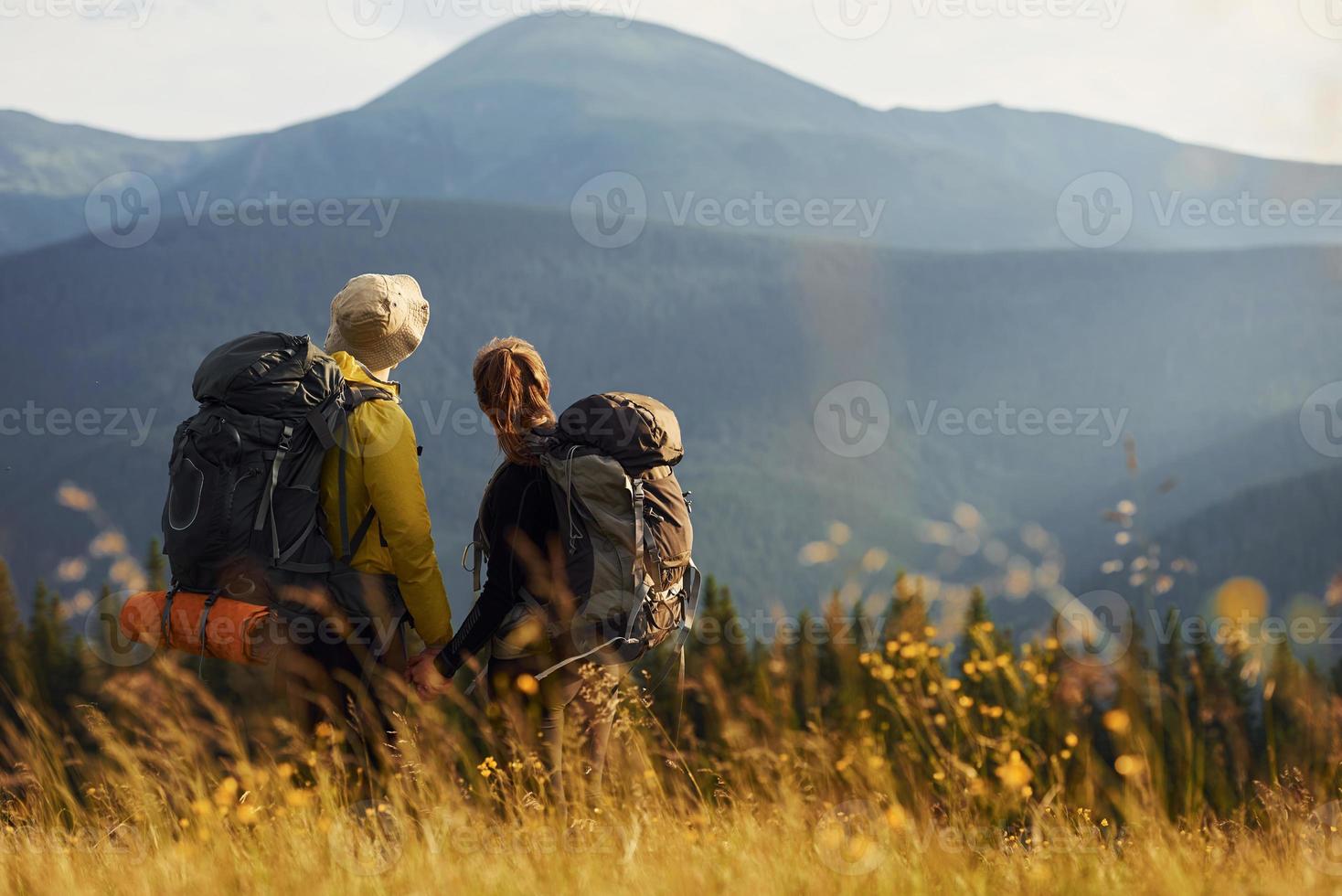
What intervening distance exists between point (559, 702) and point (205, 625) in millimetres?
1413

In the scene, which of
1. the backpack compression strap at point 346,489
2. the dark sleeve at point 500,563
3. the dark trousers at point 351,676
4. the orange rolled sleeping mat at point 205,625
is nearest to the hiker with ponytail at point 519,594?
the dark sleeve at point 500,563

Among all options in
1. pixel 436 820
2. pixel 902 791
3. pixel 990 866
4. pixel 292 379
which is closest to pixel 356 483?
pixel 292 379

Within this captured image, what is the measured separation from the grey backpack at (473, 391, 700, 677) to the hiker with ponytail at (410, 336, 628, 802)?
53 millimetres

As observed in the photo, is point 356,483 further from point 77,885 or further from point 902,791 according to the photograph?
point 902,791

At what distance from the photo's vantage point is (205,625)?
4844 mm

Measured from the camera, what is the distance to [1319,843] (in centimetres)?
412

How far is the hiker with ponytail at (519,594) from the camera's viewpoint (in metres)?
5.05

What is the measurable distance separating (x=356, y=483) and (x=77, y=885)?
5.82 feet

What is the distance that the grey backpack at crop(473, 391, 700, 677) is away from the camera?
16.3 ft

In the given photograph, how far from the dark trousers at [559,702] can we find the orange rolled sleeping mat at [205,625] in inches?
37.3

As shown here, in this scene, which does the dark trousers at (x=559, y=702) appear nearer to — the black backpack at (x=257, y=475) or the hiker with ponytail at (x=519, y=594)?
the hiker with ponytail at (x=519, y=594)

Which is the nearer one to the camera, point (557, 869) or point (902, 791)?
point (557, 869)

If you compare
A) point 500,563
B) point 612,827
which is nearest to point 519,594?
point 500,563

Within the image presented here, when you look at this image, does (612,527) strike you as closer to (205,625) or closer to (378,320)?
(378,320)
